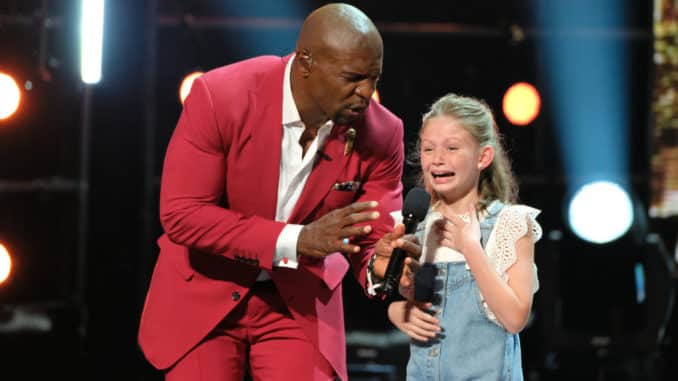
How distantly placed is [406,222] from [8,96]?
3.04 m

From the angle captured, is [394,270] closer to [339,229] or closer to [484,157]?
[339,229]

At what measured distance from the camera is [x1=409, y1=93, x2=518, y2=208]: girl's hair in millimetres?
2670

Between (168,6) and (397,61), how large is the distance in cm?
124

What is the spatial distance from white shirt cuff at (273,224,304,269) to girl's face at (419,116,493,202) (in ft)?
1.29

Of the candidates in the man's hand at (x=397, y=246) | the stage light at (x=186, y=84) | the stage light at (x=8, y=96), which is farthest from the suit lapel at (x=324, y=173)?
the stage light at (x=8, y=96)

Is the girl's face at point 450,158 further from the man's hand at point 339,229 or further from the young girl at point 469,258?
the man's hand at point 339,229

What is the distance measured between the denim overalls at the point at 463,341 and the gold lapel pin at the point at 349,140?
41 cm

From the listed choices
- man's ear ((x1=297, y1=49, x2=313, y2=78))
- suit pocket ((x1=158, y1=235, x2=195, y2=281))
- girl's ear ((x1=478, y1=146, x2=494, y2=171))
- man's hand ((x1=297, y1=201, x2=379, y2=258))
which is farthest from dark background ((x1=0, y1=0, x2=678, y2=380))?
man's hand ((x1=297, y1=201, x2=379, y2=258))

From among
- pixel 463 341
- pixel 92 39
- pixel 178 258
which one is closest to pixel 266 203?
pixel 178 258

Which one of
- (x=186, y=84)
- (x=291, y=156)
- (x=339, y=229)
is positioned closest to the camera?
(x=339, y=229)

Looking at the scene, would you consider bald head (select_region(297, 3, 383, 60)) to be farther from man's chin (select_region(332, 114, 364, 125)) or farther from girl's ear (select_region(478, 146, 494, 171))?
girl's ear (select_region(478, 146, 494, 171))

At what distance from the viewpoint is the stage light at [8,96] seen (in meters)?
4.80

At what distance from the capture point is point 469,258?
8.13ft

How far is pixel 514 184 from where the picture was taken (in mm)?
2838
